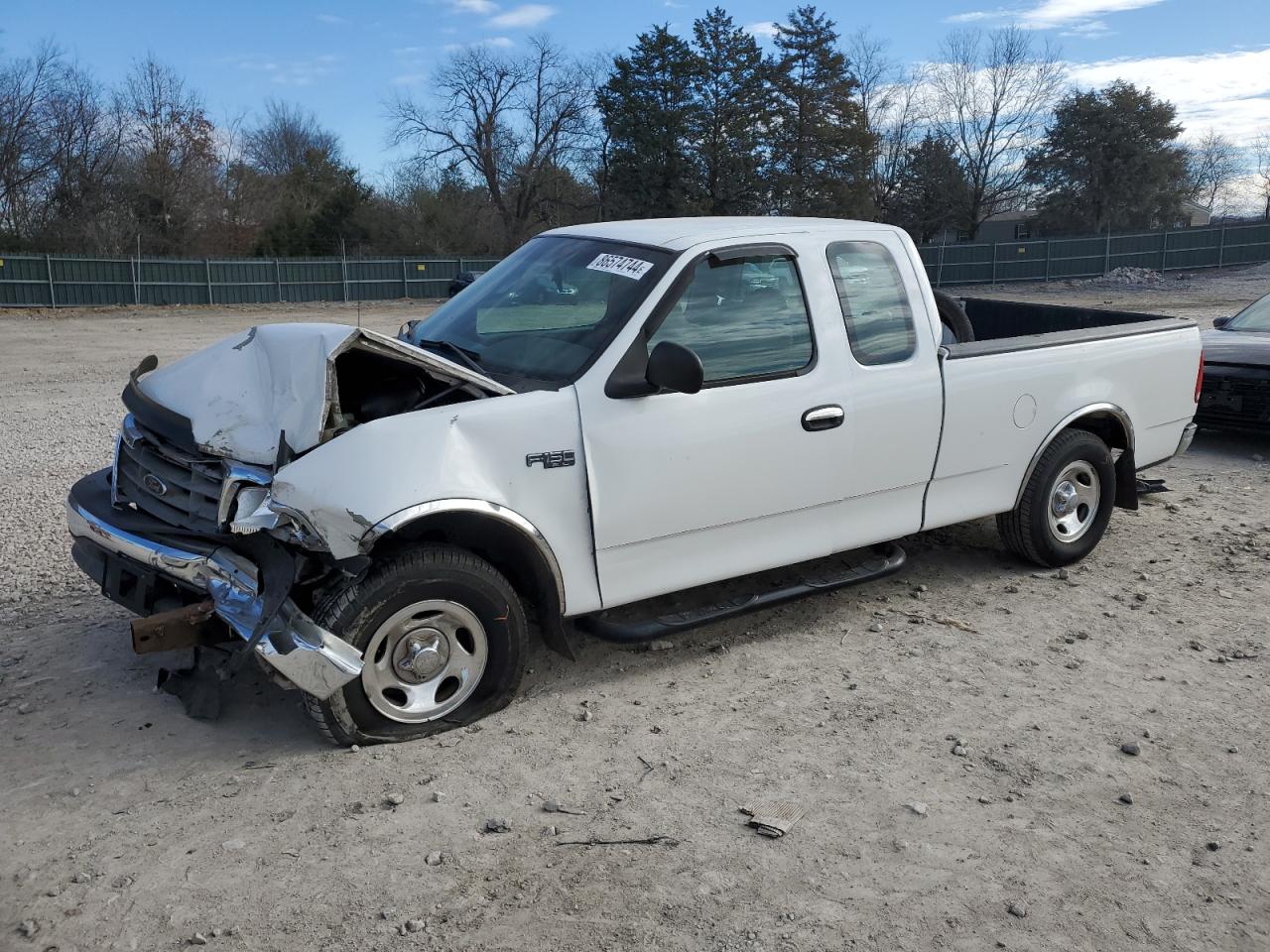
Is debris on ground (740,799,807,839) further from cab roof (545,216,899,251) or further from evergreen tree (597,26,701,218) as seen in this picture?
evergreen tree (597,26,701,218)

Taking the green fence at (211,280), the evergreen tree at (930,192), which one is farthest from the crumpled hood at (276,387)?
the evergreen tree at (930,192)

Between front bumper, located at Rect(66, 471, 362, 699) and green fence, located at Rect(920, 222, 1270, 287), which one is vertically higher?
green fence, located at Rect(920, 222, 1270, 287)

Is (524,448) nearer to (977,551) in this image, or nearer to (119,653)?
(119,653)

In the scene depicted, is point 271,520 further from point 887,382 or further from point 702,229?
point 887,382

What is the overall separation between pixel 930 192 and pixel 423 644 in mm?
62152

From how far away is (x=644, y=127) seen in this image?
49844mm

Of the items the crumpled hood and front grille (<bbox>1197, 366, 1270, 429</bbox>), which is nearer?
the crumpled hood

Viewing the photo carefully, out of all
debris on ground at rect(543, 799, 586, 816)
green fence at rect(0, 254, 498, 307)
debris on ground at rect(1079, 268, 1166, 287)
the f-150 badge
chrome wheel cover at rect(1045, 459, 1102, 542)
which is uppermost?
green fence at rect(0, 254, 498, 307)

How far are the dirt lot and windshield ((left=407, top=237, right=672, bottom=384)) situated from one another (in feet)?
4.64

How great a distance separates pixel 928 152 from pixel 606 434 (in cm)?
6278

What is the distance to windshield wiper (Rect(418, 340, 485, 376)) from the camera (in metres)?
4.79

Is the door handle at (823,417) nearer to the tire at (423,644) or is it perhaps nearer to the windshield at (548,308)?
the windshield at (548,308)

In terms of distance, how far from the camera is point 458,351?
4.94m

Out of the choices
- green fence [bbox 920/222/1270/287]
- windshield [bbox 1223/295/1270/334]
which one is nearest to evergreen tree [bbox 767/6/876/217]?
green fence [bbox 920/222/1270/287]
